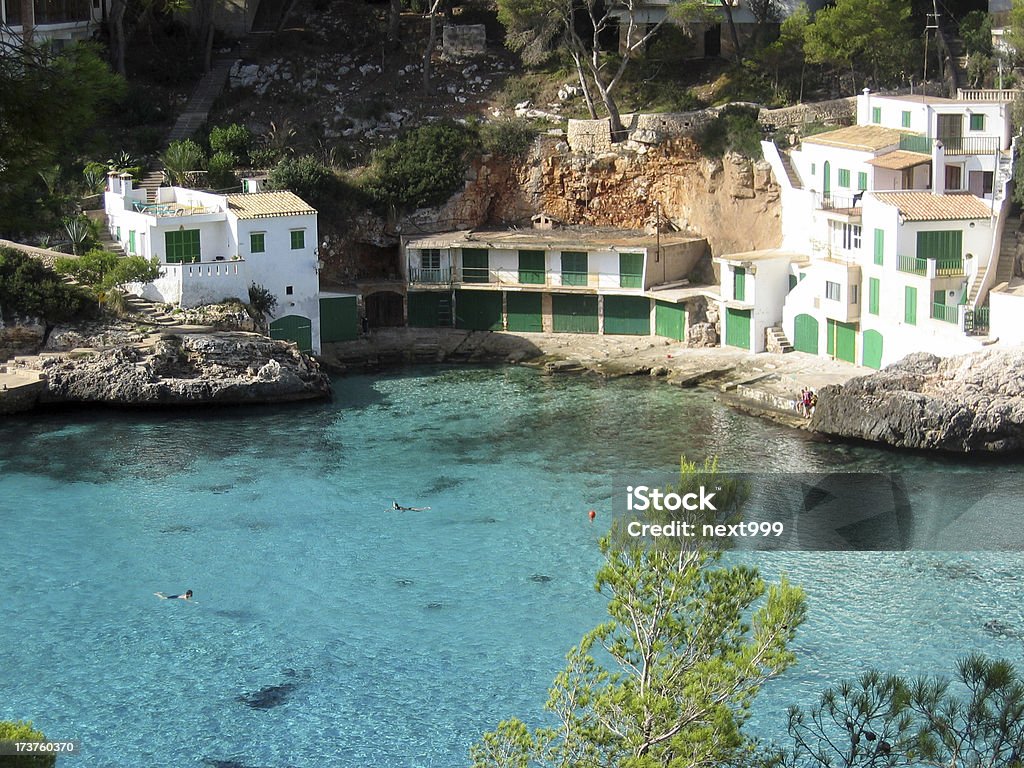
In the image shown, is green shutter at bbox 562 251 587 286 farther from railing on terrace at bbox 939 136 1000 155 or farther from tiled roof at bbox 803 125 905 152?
railing on terrace at bbox 939 136 1000 155

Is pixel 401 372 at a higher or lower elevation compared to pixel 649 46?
lower

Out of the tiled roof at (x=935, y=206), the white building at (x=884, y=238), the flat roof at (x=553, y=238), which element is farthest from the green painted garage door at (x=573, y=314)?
the tiled roof at (x=935, y=206)

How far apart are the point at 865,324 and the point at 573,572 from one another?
16822mm

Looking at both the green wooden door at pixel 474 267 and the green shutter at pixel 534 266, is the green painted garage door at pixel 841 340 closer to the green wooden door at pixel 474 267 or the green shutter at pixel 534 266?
the green shutter at pixel 534 266

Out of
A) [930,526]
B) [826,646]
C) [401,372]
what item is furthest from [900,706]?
[401,372]

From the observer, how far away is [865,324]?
167ft

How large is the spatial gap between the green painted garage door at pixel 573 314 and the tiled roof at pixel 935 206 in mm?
10551

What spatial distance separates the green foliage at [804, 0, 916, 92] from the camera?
56844 mm

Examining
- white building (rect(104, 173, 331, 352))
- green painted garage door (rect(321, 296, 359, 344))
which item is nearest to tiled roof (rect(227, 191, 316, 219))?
white building (rect(104, 173, 331, 352))

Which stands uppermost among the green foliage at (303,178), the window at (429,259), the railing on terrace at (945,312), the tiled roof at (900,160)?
the tiled roof at (900,160)

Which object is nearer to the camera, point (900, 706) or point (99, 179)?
point (900, 706)

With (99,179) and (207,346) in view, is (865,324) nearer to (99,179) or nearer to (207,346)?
(207,346)

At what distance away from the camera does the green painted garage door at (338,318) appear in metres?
56.1

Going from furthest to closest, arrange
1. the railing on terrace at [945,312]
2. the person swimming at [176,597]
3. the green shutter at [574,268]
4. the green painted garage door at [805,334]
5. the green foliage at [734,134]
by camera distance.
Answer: the green shutter at [574,268], the green foliage at [734,134], the green painted garage door at [805,334], the railing on terrace at [945,312], the person swimming at [176,597]
